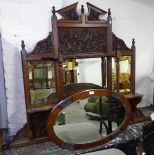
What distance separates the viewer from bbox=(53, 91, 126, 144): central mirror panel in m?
1.54

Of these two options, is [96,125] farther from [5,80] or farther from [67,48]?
[5,80]

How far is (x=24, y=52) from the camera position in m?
1.48

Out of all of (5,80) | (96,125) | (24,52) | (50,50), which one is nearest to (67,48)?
(50,50)

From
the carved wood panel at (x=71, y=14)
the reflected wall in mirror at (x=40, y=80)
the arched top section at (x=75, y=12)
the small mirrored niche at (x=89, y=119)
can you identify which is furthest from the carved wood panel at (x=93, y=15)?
the small mirrored niche at (x=89, y=119)

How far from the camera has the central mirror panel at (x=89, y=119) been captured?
1.54 meters

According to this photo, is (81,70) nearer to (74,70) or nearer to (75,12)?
(74,70)

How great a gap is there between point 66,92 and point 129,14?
35.3 inches

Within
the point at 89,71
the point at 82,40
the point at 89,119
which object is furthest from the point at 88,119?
the point at 82,40

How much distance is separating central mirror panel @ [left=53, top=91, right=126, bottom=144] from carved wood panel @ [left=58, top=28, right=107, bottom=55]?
38 cm

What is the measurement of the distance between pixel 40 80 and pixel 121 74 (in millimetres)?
699

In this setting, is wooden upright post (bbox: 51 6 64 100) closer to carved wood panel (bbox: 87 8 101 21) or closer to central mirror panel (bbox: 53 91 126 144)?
central mirror panel (bbox: 53 91 126 144)

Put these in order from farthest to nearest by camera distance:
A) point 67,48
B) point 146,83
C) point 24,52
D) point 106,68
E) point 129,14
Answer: point 146,83 → point 129,14 → point 106,68 → point 67,48 → point 24,52

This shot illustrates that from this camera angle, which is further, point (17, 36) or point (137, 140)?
point (137, 140)

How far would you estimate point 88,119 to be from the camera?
162 cm
